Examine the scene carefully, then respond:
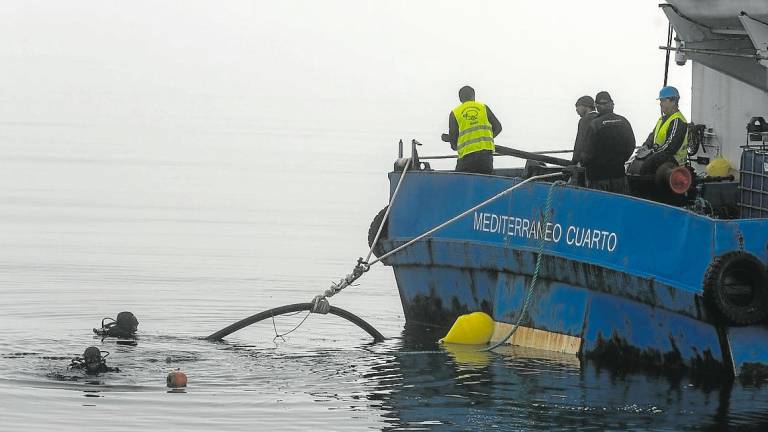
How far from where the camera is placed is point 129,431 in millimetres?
10266

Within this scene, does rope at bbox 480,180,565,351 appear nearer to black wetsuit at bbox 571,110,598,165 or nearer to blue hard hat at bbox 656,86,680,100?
black wetsuit at bbox 571,110,598,165

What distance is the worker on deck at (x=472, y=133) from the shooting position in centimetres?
1436

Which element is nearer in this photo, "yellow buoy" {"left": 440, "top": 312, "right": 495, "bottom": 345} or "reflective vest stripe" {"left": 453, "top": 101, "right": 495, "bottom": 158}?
"yellow buoy" {"left": 440, "top": 312, "right": 495, "bottom": 345}

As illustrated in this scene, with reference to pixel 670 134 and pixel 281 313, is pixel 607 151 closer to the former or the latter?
pixel 670 134

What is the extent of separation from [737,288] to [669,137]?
2.01 metres

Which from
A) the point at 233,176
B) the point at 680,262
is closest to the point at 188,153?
the point at 233,176

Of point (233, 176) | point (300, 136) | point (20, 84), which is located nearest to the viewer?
point (233, 176)

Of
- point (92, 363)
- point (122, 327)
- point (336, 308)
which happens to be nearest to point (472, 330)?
point (336, 308)

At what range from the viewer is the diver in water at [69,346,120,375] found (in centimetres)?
1187

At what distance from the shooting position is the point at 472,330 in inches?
548

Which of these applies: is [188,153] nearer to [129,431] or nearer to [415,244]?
[415,244]

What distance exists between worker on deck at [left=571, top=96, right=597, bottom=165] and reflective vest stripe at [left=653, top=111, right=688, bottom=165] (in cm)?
59

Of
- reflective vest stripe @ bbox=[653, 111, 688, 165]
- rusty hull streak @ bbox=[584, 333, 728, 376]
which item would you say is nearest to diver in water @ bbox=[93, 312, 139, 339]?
rusty hull streak @ bbox=[584, 333, 728, 376]

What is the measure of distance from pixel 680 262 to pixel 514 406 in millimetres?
1765
